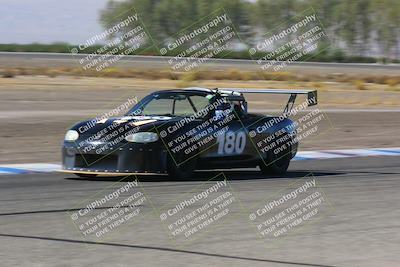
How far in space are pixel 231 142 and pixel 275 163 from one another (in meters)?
1.11

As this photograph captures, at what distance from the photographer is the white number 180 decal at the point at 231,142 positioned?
11.6 m

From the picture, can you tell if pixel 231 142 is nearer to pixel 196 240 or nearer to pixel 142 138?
pixel 142 138

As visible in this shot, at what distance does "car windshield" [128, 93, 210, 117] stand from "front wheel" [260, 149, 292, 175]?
1381mm

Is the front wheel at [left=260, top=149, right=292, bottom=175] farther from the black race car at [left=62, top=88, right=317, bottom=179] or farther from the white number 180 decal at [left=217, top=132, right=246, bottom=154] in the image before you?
the white number 180 decal at [left=217, top=132, right=246, bottom=154]

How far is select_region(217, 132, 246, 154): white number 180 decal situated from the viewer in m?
11.6

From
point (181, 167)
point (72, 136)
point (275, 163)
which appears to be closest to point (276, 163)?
point (275, 163)

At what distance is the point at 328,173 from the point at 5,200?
5.37 metres

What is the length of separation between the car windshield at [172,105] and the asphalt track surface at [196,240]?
0.92 metres

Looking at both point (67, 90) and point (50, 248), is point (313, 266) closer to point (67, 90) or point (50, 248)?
point (50, 248)

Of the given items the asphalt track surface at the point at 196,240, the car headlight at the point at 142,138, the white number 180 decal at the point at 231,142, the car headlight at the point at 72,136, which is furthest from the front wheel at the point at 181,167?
the car headlight at the point at 72,136

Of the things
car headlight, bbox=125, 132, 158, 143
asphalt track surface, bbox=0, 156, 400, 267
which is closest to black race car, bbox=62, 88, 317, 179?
car headlight, bbox=125, 132, 158, 143

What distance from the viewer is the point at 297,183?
11.4 m

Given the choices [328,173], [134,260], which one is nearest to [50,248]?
[134,260]

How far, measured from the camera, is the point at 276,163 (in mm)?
12578
